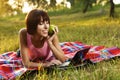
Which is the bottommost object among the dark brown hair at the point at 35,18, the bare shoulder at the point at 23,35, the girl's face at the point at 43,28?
the bare shoulder at the point at 23,35

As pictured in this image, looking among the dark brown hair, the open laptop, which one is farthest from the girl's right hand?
the dark brown hair

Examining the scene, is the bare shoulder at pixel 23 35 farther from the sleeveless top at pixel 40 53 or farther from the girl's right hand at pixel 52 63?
the girl's right hand at pixel 52 63

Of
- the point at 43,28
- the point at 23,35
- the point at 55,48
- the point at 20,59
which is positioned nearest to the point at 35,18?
the point at 43,28

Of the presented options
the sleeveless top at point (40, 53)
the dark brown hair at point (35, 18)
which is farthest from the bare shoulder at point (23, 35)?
the dark brown hair at point (35, 18)

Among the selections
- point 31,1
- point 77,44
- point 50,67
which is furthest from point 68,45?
point 31,1

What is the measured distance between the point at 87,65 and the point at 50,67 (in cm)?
62

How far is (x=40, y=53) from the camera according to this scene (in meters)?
6.59

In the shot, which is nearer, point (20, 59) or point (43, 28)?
point (43, 28)

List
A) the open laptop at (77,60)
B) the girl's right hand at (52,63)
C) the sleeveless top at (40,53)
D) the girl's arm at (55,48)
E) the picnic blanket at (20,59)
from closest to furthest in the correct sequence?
the picnic blanket at (20,59) < the girl's right hand at (52,63) < the open laptop at (77,60) < the girl's arm at (55,48) < the sleeveless top at (40,53)

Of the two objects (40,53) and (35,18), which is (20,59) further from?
(35,18)

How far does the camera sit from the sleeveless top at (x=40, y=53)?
21.4 ft

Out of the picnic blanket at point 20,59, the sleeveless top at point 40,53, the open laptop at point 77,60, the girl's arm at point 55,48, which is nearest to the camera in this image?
the picnic blanket at point 20,59

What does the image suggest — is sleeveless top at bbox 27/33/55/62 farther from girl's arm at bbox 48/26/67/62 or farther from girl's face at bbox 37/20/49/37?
girl's face at bbox 37/20/49/37

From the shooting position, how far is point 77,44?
8633 millimetres
